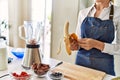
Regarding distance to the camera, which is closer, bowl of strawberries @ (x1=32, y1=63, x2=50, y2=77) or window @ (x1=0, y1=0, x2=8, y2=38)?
bowl of strawberries @ (x1=32, y1=63, x2=50, y2=77)

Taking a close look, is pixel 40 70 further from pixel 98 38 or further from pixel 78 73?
pixel 98 38

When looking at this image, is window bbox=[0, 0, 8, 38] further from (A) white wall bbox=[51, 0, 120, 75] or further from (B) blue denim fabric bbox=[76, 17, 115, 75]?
(B) blue denim fabric bbox=[76, 17, 115, 75]

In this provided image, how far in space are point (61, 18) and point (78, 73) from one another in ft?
3.19

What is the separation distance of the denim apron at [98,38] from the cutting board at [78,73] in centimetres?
22

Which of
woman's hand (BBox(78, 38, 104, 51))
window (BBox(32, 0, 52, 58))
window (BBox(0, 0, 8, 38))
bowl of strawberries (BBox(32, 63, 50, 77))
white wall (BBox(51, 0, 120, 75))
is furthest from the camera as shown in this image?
window (BBox(0, 0, 8, 38))

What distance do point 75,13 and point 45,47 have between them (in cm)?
60

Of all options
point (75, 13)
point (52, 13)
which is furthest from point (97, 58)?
point (52, 13)

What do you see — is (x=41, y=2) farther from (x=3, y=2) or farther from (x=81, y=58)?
(x=81, y=58)

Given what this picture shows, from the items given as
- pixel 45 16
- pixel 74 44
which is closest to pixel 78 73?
pixel 74 44

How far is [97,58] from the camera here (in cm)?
154

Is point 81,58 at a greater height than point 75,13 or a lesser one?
lesser

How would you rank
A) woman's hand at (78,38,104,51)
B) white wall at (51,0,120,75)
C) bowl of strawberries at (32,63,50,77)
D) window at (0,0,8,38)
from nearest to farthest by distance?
bowl of strawberries at (32,63,50,77), woman's hand at (78,38,104,51), white wall at (51,0,120,75), window at (0,0,8,38)

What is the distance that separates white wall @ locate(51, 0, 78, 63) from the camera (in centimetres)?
206

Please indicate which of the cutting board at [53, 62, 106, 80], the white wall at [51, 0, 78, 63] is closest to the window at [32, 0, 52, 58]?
the white wall at [51, 0, 78, 63]
